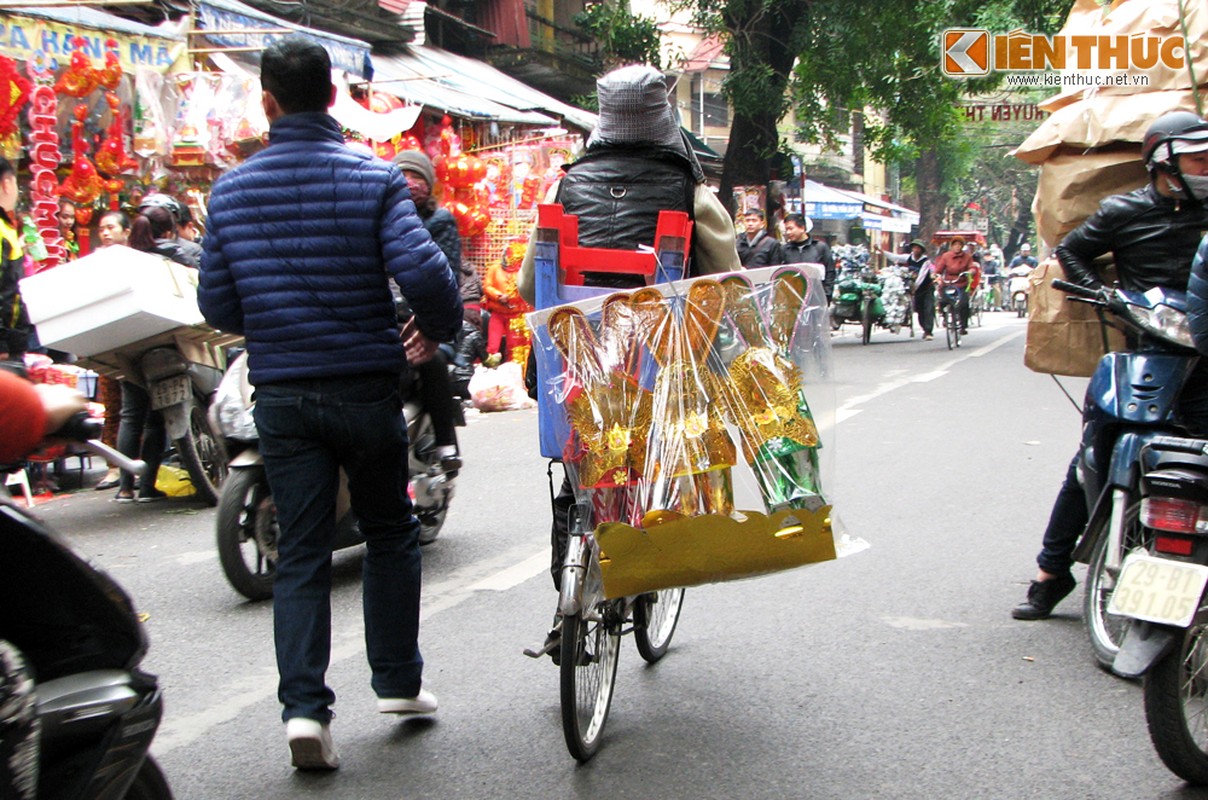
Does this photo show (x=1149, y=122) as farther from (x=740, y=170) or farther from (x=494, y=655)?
(x=740, y=170)

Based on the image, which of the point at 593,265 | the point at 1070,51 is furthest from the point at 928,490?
the point at 593,265

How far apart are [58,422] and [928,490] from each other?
6.05 meters

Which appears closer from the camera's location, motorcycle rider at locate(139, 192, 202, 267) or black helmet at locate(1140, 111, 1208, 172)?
black helmet at locate(1140, 111, 1208, 172)

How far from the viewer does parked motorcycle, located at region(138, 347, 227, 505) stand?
7.22 meters

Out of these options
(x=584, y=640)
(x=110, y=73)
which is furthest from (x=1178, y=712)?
(x=110, y=73)

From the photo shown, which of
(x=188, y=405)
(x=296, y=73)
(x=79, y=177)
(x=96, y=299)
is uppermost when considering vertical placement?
(x=79, y=177)

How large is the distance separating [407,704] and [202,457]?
14.3 feet

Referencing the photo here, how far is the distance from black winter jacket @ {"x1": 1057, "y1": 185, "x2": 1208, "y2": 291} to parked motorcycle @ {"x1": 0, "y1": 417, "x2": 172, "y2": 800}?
340cm

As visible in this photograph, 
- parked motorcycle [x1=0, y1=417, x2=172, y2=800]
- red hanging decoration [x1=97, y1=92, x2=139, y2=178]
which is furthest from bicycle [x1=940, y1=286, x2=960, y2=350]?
parked motorcycle [x1=0, y1=417, x2=172, y2=800]

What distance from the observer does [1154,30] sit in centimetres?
488

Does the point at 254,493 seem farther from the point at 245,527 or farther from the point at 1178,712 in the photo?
the point at 1178,712

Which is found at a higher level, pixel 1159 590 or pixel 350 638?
pixel 1159 590

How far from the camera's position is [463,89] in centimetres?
1811

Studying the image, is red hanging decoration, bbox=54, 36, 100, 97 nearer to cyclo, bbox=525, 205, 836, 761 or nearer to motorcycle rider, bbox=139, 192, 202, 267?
motorcycle rider, bbox=139, 192, 202, 267
